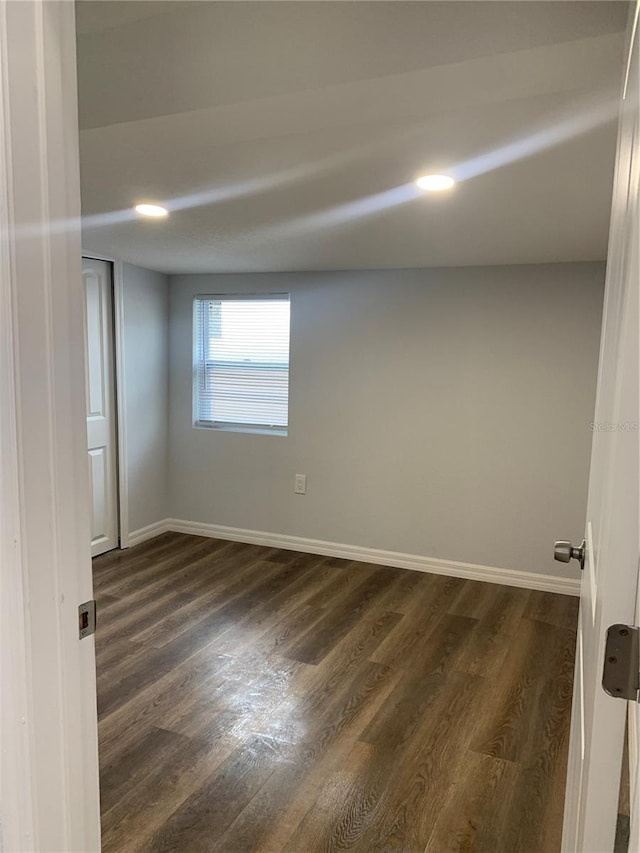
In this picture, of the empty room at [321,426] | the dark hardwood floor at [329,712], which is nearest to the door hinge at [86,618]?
the empty room at [321,426]

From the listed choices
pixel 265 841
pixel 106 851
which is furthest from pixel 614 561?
pixel 106 851

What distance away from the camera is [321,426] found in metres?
4.19

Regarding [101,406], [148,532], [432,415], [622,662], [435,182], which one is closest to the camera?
[622,662]

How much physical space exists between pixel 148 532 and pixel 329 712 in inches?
100.0

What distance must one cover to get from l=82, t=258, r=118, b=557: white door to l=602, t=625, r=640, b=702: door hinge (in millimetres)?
3635

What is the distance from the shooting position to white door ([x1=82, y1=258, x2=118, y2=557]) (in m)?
3.91

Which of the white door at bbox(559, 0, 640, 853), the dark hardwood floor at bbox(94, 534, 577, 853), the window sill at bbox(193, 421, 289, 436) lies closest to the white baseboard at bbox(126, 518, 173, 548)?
the dark hardwood floor at bbox(94, 534, 577, 853)

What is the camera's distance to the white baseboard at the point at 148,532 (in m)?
4.36

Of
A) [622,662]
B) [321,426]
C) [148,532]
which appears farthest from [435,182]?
[148,532]

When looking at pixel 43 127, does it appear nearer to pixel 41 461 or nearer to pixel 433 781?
pixel 41 461

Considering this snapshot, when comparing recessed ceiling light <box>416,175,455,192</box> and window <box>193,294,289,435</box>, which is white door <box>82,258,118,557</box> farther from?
recessed ceiling light <box>416,175,455,192</box>

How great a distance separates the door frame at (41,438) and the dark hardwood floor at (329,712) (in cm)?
104

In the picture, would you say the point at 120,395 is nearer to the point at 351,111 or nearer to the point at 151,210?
the point at 151,210

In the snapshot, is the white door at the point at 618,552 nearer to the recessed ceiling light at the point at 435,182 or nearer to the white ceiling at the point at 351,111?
the white ceiling at the point at 351,111
